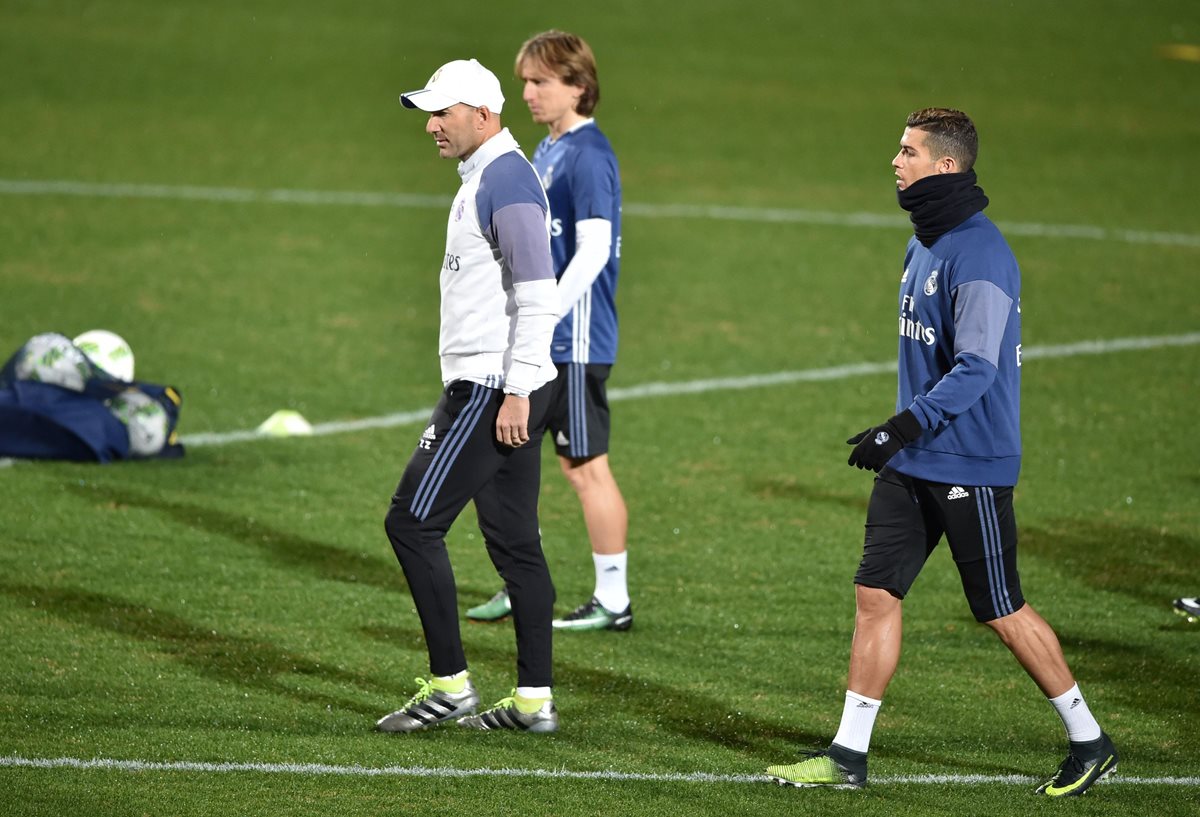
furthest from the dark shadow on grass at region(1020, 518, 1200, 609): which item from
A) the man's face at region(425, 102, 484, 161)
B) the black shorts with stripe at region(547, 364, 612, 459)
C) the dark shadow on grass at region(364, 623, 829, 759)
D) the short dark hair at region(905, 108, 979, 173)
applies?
the man's face at region(425, 102, 484, 161)

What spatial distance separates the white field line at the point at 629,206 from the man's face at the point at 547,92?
10.3 meters

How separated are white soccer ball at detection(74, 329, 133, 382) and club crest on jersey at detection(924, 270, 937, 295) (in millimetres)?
5722

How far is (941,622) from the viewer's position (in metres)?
7.41

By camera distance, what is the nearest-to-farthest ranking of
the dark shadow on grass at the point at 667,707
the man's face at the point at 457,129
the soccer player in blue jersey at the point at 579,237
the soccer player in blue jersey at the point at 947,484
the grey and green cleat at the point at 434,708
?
1. the soccer player in blue jersey at the point at 947,484
2. the man's face at the point at 457,129
3. the grey and green cleat at the point at 434,708
4. the dark shadow on grass at the point at 667,707
5. the soccer player in blue jersey at the point at 579,237

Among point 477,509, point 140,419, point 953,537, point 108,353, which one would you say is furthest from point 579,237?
point 108,353

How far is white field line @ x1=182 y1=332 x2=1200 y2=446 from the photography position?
400 inches

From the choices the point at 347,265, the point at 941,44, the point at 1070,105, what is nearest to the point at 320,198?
the point at 347,265

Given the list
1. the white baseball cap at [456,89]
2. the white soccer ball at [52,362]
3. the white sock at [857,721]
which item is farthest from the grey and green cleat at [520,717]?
the white soccer ball at [52,362]

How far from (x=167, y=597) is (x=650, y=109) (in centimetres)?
1671

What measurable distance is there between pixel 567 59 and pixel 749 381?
17.0ft

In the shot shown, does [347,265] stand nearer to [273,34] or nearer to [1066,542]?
[1066,542]

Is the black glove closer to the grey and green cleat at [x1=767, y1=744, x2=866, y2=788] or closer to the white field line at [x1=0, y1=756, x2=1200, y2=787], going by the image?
the grey and green cleat at [x1=767, y1=744, x2=866, y2=788]

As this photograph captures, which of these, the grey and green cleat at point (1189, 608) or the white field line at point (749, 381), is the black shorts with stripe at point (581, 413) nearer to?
the grey and green cleat at point (1189, 608)

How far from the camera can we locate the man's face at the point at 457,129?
5.67 meters
